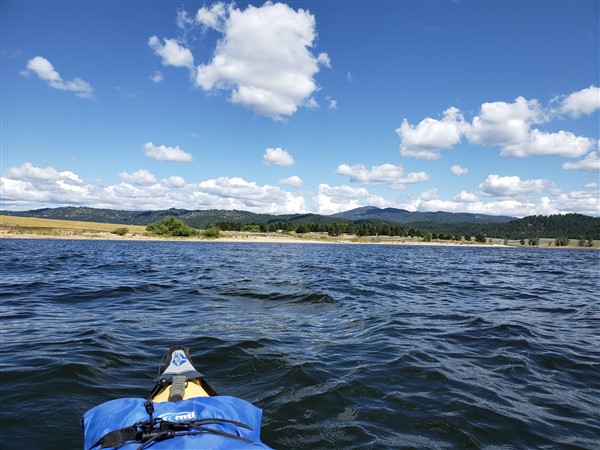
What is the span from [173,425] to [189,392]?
1431mm

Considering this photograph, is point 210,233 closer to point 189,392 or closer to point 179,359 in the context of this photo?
point 179,359

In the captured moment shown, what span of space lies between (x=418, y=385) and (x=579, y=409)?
2.71 meters

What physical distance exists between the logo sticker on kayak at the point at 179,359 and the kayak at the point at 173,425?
1437 mm

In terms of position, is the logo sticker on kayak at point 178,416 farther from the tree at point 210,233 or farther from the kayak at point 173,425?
the tree at point 210,233

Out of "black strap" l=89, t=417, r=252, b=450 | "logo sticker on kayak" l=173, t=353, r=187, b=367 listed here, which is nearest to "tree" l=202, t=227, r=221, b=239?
"logo sticker on kayak" l=173, t=353, r=187, b=367

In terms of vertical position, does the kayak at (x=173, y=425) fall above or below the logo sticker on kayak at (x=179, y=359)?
above

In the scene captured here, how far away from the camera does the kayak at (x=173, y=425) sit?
3080mm

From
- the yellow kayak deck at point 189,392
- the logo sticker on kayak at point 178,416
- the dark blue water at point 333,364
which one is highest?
the logo sticker on kayak at point 178,416

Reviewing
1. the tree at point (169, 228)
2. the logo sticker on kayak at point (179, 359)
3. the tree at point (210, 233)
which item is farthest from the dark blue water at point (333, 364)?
the tree at point (210, 233)

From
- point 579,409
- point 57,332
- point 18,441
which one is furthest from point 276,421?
point 57,332

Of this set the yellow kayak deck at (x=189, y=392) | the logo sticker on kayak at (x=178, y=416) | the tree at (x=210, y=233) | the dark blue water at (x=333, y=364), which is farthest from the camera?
the tree at (x=210, y=233)

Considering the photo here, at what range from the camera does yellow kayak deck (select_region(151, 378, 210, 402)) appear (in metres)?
4.40

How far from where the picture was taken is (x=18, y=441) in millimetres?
5137

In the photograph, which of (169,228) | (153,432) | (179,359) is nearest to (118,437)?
(153,432)
